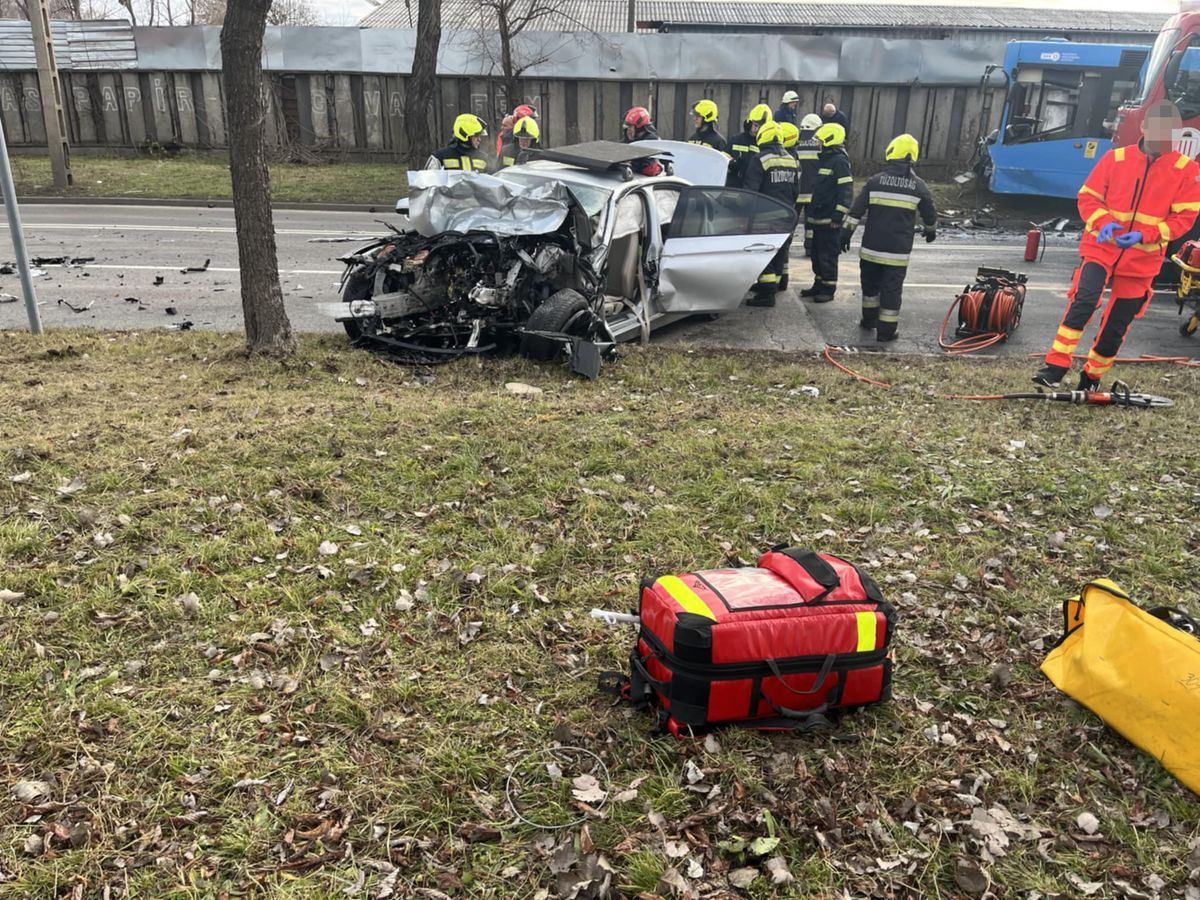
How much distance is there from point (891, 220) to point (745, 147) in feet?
11.1

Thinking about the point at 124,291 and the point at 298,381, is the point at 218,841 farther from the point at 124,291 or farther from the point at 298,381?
the point at 124,291

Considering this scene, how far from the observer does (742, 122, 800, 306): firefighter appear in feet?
33.4

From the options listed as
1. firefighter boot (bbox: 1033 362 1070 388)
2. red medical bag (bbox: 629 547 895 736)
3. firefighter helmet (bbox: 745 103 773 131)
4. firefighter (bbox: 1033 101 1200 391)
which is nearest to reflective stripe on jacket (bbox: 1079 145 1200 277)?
firefighter (bbox: 1033 101 1200 391)

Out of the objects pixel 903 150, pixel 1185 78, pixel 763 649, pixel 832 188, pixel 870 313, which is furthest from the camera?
pixel 1185 78

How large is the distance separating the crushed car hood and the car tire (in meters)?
0.63

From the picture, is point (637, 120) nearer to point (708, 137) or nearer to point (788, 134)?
point (708, 137)

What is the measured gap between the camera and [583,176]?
8.44 m

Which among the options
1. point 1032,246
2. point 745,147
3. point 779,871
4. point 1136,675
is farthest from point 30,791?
point 1032,246

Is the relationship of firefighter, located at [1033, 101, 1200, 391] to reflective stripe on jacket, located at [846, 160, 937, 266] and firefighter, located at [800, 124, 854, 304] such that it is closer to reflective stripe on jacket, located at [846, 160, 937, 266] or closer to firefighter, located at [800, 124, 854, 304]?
reflective stripe on jacket, located at [846, 160, 937, 266]

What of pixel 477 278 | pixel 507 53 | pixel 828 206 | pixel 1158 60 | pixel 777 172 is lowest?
pixel 477 278

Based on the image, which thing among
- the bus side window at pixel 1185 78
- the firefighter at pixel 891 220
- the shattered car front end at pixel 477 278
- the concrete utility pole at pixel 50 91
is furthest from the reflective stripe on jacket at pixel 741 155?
the concrete utility pole at pixel 50 91

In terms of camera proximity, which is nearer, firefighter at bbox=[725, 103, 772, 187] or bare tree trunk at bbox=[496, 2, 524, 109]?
firefighter at bbox=[725, 103, 772, 187]

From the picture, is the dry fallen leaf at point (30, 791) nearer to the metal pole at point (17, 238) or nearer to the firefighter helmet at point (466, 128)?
the metal pole at point (17, 238)

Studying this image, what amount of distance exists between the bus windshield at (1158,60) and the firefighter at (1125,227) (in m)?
6.36
